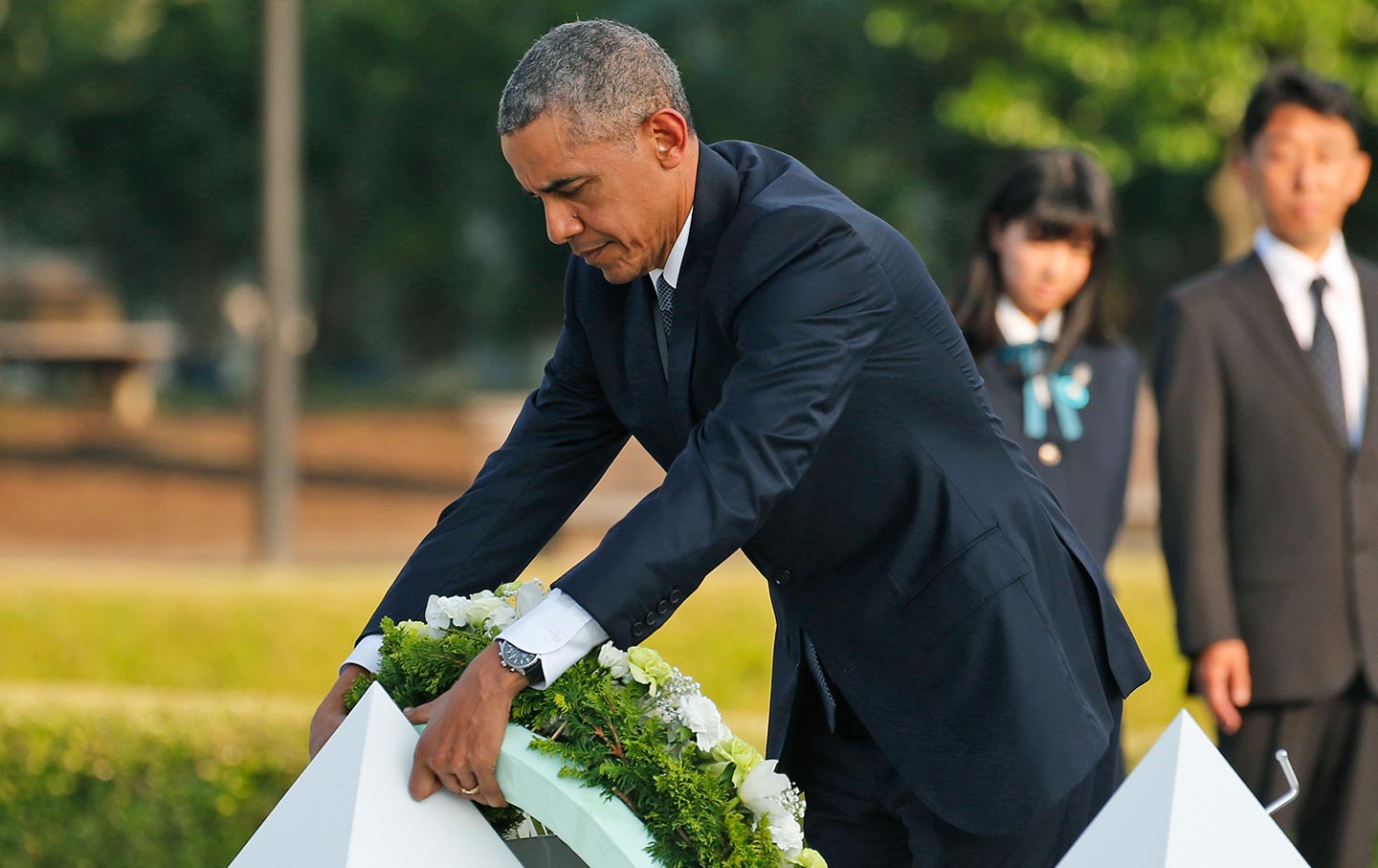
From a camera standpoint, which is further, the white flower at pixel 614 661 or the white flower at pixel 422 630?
the white flower at pixel 422 630

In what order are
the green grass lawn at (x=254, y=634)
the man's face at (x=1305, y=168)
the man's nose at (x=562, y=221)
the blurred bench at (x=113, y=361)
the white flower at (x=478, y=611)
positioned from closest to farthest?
the man's nose at (x=562, y=221), the white flower at (x=478, y=611), the man's face at (x=1305, y=168), the green grass lawn at (x=254, y=634), the blurred bench at (x=113, y=361)

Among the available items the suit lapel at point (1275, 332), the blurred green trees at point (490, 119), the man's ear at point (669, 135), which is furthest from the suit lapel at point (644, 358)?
the blurred green trees at point (490, 119)

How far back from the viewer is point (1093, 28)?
42.2 feet

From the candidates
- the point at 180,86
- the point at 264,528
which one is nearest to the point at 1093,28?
the point at 264,528

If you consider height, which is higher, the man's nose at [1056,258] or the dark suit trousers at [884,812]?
the man's nose at [1056,258]

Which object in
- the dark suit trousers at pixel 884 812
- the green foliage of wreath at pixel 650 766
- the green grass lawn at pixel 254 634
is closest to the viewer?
the green foliage of wreath at pixel 650 766

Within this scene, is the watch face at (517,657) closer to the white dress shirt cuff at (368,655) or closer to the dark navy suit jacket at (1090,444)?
the white dress shirt cuff at (368,655)

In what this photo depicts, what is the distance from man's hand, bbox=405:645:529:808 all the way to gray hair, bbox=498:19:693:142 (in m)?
0.68

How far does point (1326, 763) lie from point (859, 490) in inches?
87.4

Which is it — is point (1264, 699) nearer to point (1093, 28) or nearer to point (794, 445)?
point (794, 445)

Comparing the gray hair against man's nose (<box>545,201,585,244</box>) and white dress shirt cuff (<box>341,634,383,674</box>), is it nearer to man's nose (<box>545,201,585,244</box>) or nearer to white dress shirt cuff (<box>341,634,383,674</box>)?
man's nose (<box>545,201,585,244</box>)

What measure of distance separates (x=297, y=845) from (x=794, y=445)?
0.80 metres

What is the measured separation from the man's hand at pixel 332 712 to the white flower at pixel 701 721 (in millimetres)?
553

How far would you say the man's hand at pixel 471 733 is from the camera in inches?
83.4
